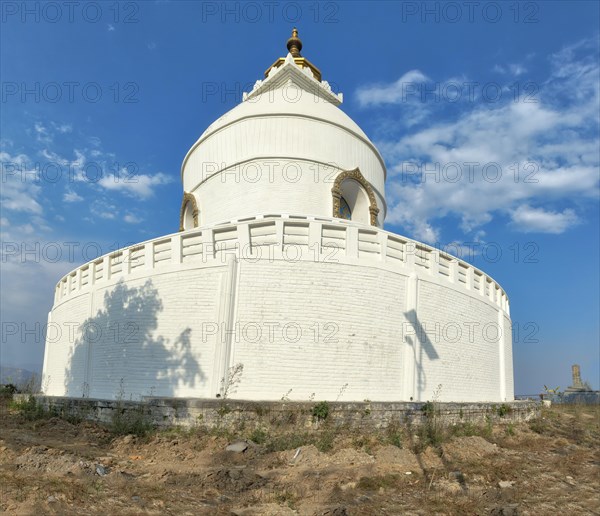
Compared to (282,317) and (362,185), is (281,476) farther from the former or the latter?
(362,185)

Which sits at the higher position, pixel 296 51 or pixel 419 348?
pixel 296 51

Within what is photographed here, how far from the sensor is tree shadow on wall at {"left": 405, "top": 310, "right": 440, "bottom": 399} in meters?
12.4

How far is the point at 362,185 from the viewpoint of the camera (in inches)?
709

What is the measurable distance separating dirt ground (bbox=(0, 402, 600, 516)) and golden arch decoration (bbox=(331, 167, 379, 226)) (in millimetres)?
8842

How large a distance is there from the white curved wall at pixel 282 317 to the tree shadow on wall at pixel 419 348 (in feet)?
0.12

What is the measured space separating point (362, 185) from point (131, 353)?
10408 millimetres

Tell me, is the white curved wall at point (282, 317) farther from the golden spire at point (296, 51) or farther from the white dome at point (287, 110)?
the golden spire at point (296, 51)

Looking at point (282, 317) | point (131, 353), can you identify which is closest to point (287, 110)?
point (282, 317)

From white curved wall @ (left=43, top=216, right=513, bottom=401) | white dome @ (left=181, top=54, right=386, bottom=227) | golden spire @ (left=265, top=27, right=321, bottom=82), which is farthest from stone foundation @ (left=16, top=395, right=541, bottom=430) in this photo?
golden spire @ (left=265, top=27, right=321, bottom=82)

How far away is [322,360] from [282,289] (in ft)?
6.60

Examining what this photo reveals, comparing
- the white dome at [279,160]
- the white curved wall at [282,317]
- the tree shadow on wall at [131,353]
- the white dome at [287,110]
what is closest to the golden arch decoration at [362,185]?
the white dome at [279,160]

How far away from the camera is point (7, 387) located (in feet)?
64.4

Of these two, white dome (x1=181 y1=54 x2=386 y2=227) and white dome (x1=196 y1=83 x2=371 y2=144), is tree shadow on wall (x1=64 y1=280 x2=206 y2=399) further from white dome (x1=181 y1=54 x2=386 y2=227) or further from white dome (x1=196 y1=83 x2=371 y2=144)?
white dome (x1=196 y1=83 x2=371 y2=144)

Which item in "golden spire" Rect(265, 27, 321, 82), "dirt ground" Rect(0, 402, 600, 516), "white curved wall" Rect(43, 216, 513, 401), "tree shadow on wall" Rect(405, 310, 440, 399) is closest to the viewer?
"dirt ground" Rect(0, 402, 600, 516)
